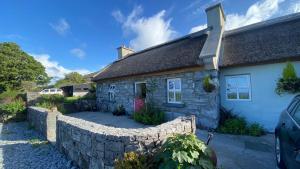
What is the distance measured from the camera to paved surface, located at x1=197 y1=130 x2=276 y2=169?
4.79 meters

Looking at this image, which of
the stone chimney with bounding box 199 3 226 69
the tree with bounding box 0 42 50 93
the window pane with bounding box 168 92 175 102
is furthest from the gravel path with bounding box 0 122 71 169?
the tree with bounding box 0 42 50 93

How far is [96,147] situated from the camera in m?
4.39

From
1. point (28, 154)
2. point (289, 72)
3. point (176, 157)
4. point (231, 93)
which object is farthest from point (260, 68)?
point (28, 154)

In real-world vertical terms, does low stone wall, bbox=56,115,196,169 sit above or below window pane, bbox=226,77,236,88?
below

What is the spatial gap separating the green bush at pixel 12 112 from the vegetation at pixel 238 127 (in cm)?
1386

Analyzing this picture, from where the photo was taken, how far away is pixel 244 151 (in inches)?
225

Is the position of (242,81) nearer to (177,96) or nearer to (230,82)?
(230,82)

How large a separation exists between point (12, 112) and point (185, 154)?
14842 millimetres

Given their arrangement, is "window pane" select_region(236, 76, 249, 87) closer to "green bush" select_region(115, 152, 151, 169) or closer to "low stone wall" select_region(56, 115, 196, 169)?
"low stone wall" select_region(56, 115, 196, 169)

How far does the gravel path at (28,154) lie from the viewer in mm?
5891

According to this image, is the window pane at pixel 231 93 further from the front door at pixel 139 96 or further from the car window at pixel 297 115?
the car window at pixel 297 115

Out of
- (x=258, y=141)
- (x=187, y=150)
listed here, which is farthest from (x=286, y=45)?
(x=187, y=150)

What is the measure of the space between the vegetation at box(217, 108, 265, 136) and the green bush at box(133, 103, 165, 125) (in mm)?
3082

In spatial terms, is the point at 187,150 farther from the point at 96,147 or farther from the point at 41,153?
the point at 41,153
